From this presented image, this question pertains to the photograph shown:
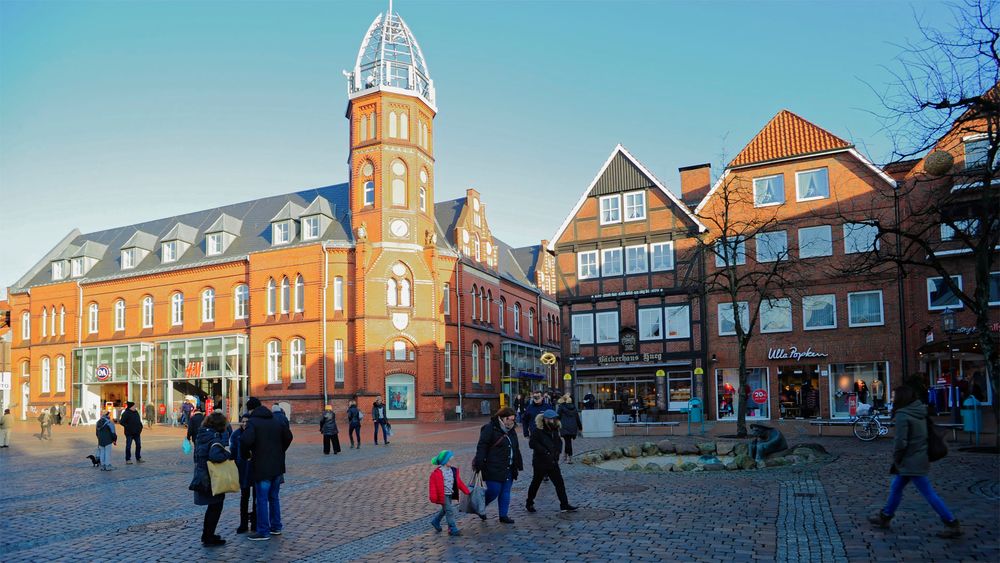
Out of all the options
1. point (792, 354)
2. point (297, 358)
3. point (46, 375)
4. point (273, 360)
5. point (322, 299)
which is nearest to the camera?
point (792, 354)

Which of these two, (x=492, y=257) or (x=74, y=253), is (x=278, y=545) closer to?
(x=492, y=257)

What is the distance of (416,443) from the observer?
90.0ft

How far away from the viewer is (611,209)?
39.3 meters

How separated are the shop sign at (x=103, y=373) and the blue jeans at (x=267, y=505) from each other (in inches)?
1807

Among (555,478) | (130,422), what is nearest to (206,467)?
(555,478)

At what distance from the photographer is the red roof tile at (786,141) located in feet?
114

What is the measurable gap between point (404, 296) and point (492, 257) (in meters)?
13.6

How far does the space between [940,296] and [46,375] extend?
57394 mm

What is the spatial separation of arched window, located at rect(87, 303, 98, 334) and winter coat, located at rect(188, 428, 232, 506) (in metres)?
51.8

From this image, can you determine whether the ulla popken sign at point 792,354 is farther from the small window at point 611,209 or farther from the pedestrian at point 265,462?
the pedestrian at point 265,462

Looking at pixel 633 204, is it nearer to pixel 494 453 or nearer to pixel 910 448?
pixel 494 453

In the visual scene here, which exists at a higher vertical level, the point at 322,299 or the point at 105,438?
the point at 322,299

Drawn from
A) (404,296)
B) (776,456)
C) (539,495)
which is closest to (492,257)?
(404,296)

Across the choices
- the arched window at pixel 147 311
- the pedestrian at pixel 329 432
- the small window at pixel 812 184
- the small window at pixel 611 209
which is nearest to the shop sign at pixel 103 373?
the arched window at pixel 147 311
